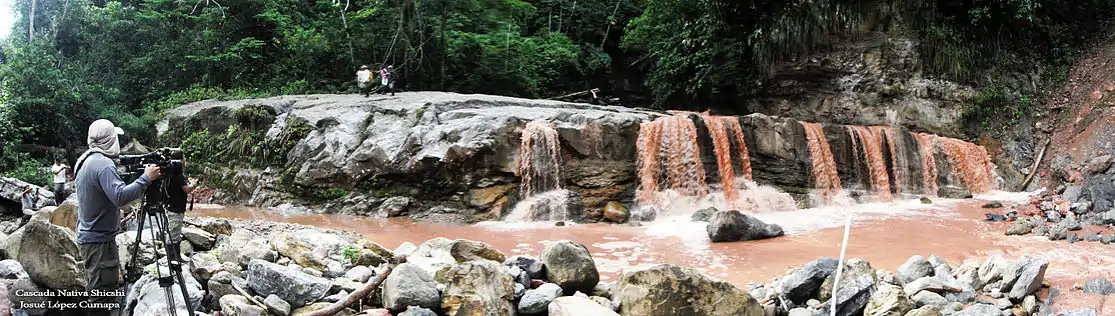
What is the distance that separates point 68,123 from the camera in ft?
45.9

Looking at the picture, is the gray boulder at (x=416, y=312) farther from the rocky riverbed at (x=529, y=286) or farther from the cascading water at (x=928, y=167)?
the cascading water at (x=928, y=167)

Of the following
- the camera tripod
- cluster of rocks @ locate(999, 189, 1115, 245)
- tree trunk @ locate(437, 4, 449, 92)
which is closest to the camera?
the camera tripod

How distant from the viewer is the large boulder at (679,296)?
14.0 feet

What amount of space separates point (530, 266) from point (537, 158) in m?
6.08

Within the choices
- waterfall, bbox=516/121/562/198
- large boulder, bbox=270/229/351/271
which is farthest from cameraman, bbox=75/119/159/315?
waterfall, bbox=516/121/562/198

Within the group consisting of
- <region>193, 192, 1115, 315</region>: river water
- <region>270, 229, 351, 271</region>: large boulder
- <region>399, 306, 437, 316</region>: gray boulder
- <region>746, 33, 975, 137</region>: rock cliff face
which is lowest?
<region>193, 192, 1115, 315</region>: river water

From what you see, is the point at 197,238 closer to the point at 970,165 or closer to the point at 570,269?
the point at 570,269

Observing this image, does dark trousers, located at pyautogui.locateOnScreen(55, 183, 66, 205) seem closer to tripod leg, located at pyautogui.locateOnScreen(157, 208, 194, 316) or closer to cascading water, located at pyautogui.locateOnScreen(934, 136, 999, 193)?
tripod leg, located at pyautogui.locateOnScreen(157, 208, 194, 316)

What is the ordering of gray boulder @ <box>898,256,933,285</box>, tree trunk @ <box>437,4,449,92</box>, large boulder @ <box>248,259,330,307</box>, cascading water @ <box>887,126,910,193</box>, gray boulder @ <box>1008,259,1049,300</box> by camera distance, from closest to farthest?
large boulder @ <box>248,259,330,307</box> < gray boulder @ <box>1008,259,1049,300</box> < gray boulder @ <box>898,256,933,285</box> < cascading water @ <box>887,126,910,193</box> < tree trunk @ <box>437,4,449,92</box>

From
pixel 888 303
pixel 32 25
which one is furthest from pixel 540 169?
pixel 32 25

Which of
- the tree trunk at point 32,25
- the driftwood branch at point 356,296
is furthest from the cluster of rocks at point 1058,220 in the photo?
the tree trunk at point 32,25

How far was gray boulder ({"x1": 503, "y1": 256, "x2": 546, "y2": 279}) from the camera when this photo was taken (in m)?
4.85

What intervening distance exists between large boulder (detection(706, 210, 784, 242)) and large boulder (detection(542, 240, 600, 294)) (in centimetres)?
360

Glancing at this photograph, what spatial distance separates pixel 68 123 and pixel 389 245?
1034 centimetres
